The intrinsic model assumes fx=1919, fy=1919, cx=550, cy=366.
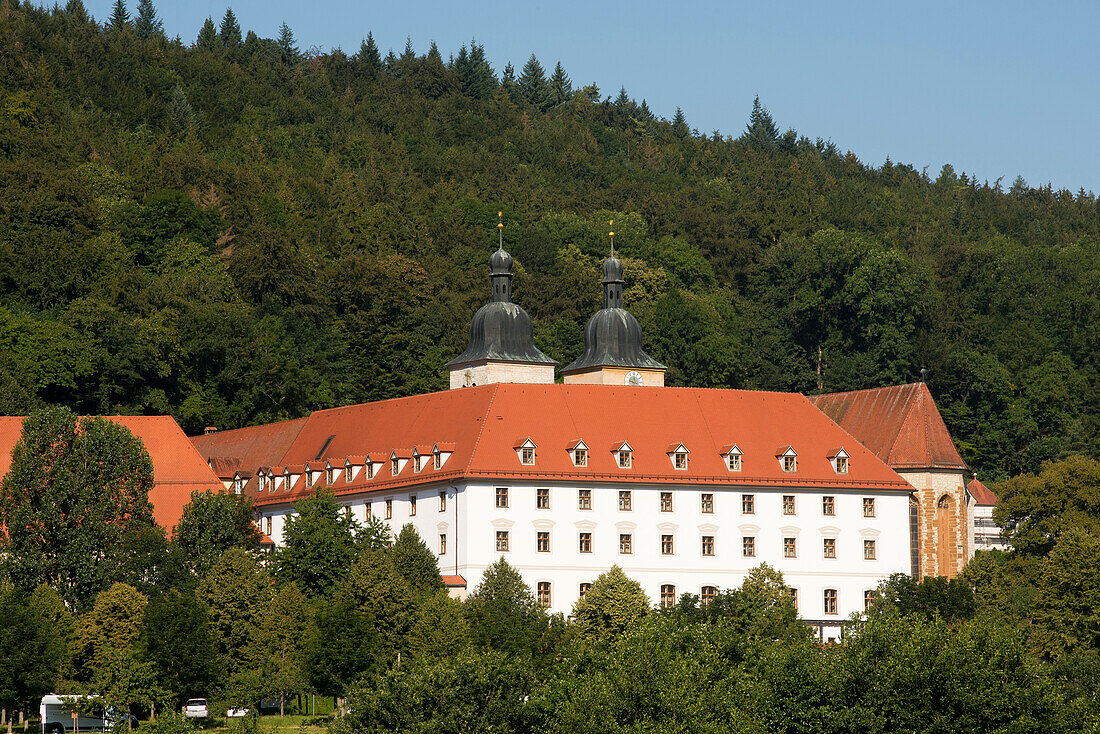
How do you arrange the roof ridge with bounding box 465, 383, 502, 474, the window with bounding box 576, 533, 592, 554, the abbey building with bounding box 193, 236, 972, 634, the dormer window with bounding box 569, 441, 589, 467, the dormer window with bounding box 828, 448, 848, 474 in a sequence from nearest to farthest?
the roof ridge with bounding box 465, 383, 502, 474, the abbey building with bounding box 193, 236, 972, 634, the window with bounding box 576, 533, 592, 554, the dormer window with bounding box 569, 441, 589, 467, the dormer window with bounding box 828, 448, 848, 474

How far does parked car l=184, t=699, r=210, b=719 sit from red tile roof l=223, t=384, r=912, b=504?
20193 millimetres

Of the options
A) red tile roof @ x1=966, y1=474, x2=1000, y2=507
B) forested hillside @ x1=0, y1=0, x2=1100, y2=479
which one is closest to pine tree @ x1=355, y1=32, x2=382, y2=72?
forested hillside @ x1=0, y1=0, x2=1100, y2=479

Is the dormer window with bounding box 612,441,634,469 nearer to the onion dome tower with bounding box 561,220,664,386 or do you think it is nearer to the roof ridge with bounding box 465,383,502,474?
the roof ridge with bounding box 465,383,502,474

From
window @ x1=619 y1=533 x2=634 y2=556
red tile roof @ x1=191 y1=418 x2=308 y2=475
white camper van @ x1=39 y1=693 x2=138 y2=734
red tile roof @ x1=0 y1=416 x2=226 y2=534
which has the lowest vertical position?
white camper van @ x1=39 y1=693 x2=138 y2=734

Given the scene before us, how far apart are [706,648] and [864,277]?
72.9m

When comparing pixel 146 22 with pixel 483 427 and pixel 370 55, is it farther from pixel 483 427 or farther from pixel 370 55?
pixel 483 427

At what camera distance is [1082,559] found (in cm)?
7300

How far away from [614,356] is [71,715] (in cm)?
4586

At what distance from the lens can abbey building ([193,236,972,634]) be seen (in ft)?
259

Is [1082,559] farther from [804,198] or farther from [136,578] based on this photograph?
[804,198]

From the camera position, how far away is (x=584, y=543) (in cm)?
7950

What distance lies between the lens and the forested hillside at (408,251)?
9875cm

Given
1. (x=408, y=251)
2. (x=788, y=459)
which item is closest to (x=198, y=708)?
(x=788, y=459)

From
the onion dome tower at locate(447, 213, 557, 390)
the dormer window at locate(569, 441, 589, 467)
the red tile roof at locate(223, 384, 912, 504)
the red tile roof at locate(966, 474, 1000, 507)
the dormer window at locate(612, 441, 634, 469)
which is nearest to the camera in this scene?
the red tile roof at locate(223, 384, 912, 504)
